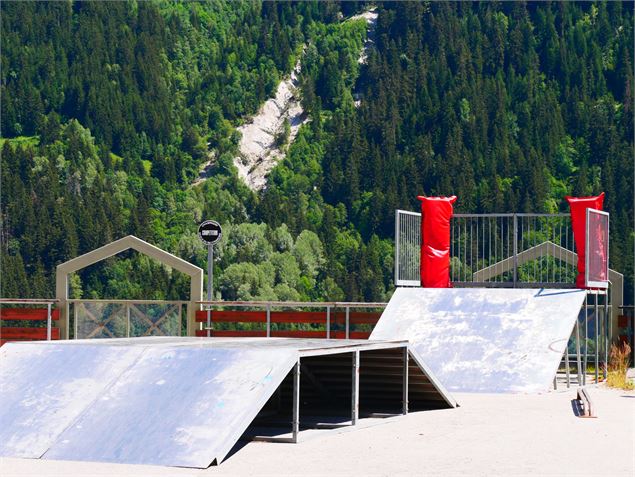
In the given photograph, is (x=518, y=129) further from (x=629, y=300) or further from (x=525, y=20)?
(x=629, y=300)

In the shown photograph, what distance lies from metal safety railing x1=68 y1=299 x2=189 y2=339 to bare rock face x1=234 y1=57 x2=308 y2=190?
12977cm

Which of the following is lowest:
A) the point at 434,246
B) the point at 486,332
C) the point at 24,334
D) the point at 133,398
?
the point at 24,334

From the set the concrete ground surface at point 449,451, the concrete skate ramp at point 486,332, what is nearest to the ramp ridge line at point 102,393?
the concrete ground surface at point 449,451

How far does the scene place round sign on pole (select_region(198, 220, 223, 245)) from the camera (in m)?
25.3

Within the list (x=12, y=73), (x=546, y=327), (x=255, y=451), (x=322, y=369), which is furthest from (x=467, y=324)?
(x=12, y=73)

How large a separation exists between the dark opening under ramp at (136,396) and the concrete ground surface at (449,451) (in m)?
0.25

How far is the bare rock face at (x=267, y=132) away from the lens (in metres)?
158

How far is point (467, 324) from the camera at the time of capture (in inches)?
778

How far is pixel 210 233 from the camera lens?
2553 cm

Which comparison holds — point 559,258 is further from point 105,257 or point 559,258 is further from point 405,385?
point 405,385

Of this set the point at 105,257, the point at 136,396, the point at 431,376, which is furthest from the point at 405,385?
the point at 105,257

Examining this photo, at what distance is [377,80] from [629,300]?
199 ft

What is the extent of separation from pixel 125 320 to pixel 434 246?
6.04 metres

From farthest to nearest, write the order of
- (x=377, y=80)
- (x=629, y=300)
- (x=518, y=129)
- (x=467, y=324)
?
A: (x=377, y=80)
(x=518, y=129)
(x=629, y=300)
(x=467, y=324)
